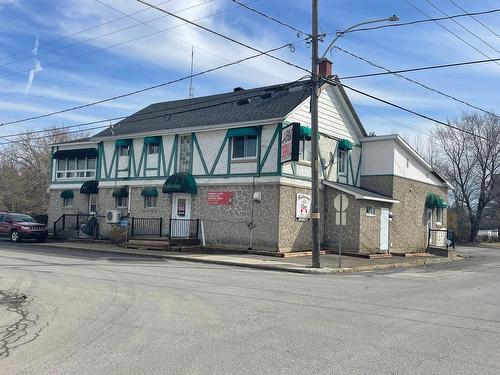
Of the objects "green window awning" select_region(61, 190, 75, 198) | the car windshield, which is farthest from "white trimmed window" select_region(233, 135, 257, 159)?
the car windshield

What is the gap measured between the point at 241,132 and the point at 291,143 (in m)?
3.50

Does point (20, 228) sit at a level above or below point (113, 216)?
below

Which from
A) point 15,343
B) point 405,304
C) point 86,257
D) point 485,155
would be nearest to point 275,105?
point 86,257

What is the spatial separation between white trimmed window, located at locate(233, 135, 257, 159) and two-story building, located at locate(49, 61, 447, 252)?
0.05 metres

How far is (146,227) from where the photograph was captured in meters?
27.5

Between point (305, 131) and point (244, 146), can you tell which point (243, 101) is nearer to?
point (244, 146)

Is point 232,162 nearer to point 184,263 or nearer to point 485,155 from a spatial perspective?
point 184,263

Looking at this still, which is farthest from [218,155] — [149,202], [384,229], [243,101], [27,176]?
[27,176]

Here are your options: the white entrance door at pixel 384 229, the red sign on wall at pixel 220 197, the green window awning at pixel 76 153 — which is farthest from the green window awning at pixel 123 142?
the white entrance door at pixel 384 229

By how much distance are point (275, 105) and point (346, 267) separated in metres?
9.34

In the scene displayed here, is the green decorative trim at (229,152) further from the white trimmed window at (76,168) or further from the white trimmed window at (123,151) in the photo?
the white trimmed window at (76,168)

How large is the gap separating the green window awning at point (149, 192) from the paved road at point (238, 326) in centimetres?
1296

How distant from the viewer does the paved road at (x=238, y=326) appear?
6.00m

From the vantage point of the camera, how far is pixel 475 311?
1014 cm
